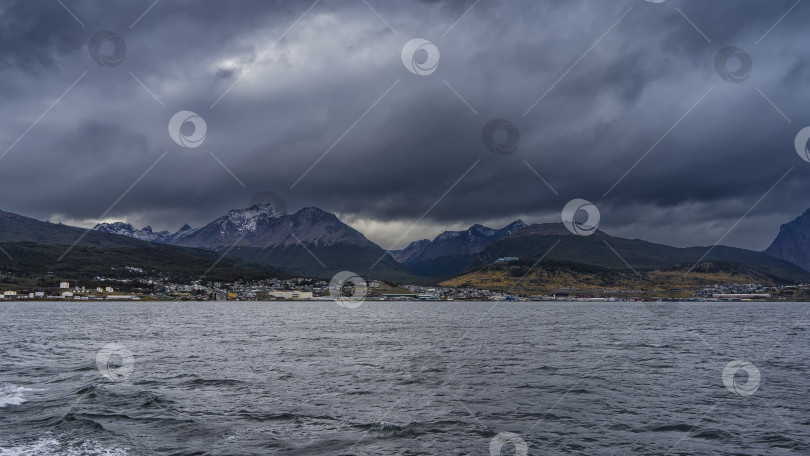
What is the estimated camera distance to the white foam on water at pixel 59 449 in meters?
23.1

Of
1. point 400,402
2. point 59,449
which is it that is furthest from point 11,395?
point 400,402

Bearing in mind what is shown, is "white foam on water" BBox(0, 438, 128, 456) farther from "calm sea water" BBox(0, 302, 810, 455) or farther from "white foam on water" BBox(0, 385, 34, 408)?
"white foam on water" BBox(0, 385, 34, 408)

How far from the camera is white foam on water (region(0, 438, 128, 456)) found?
23.1 metres

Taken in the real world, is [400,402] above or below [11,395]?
below

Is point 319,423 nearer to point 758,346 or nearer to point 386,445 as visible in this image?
point 386,445

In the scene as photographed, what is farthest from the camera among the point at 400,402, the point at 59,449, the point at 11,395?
the point at 11,395

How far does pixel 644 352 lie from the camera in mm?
65188

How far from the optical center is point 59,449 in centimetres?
2386

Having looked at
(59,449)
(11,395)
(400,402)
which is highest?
(11,395)

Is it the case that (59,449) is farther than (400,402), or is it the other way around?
(400,402)

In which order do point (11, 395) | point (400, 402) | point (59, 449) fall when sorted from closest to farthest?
point (59, 449)
point (400, 402)
point (11, 395)

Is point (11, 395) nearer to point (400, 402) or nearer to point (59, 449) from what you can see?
point (59, 449)

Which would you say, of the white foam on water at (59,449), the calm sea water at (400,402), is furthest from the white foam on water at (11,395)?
the white foam on water at (59,449)

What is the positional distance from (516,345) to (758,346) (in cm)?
3594
